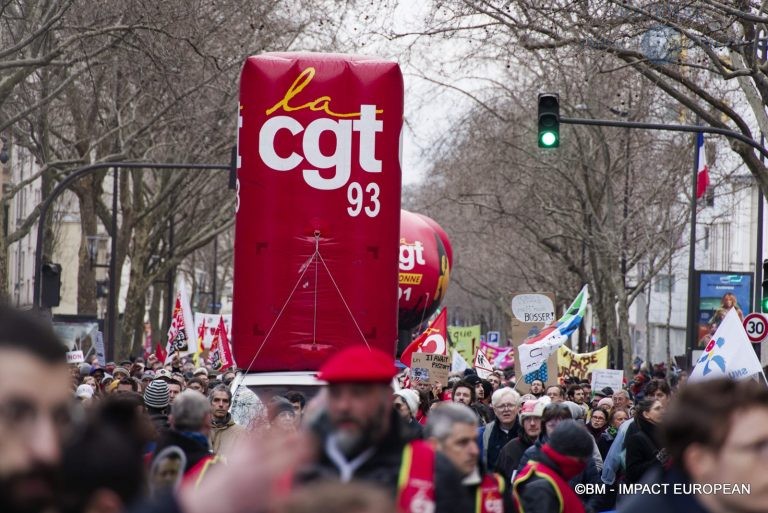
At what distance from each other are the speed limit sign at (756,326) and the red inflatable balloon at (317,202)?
7.53 m

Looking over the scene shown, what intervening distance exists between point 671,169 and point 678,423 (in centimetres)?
3986

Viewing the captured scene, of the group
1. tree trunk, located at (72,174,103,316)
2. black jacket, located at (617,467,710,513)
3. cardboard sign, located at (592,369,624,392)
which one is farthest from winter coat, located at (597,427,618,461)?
tree trunk, located at (72,174,103,316)

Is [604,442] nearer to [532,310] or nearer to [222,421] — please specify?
[222,421]

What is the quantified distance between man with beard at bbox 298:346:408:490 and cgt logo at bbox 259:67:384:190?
9.31m

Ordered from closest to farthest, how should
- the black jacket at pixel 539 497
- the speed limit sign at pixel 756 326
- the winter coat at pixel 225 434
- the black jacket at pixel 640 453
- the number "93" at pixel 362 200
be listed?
the black jacket at pixel 539 497, the black jacket at pixel 640 453, the winter coat at pixel 225 434, the number "93" at pixel 362 200, the speed limit sign at pixel 756 326

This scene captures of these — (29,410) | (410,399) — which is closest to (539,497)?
(29,410)

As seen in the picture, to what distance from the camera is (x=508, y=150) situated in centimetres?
4462

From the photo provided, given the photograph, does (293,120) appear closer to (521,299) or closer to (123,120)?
(521,299)

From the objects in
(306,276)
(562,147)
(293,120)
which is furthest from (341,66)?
(562,147)

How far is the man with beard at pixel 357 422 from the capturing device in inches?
193

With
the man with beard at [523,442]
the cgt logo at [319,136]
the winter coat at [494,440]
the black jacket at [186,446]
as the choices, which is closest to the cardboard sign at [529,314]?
the cgt logo at [319,136]

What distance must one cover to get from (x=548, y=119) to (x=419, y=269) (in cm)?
895

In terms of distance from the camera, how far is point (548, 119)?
64.2 ft

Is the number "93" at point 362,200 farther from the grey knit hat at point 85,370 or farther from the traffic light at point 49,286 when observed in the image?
the traffic light at point 49,286
